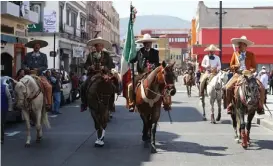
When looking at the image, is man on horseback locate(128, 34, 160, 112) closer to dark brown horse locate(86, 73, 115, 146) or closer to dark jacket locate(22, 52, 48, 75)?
dark brown horse locate(86, 73, 115, 146)

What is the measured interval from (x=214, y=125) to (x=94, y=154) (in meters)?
6.02

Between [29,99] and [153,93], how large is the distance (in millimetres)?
2927

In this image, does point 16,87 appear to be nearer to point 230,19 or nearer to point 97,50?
point 97,50

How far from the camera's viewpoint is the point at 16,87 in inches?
441

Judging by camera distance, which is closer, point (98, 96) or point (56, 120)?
point (98, 96)

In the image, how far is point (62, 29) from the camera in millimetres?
41688

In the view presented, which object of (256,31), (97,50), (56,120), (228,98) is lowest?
(56,120)

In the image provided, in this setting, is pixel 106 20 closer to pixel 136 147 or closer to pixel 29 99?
pixel 29 99


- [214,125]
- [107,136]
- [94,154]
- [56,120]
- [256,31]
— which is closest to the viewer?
[94,154]

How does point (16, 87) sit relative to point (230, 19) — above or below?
below

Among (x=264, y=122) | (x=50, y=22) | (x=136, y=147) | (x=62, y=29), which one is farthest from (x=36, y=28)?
(x=136, y=147)

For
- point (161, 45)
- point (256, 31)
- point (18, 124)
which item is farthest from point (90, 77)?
point (161, 45)

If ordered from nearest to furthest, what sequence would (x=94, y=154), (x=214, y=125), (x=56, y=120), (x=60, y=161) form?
(x=60, y=161)
(x=94, y=154)
(x=214, y=125)
(x=56, y=120)

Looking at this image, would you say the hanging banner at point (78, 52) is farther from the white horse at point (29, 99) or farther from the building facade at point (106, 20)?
the white horse at point (29, 99)
